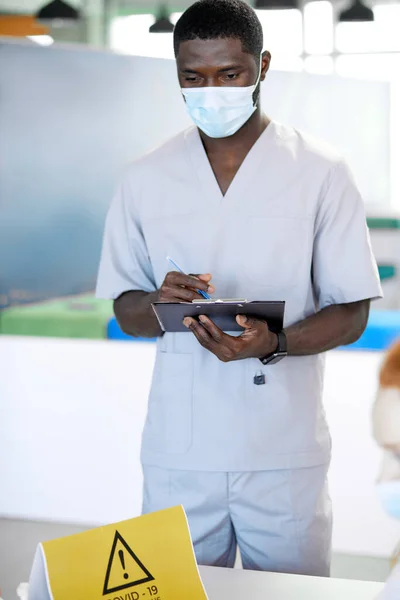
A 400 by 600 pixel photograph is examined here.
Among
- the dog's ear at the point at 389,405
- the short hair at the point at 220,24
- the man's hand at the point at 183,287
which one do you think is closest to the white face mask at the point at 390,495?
the dog's ear at the point at 389,405

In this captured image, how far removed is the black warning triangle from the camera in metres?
1.31

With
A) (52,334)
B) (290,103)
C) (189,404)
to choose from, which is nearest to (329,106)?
(290,103)

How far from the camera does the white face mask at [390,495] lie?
1108 mm

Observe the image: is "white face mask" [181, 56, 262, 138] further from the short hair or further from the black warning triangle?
the black warning triangle

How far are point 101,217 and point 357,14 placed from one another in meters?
1.36

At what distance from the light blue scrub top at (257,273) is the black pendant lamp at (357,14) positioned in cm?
192

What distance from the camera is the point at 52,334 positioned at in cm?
404

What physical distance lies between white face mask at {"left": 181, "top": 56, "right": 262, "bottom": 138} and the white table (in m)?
0.90

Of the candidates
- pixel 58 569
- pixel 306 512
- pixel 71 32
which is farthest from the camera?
pixel 71 32

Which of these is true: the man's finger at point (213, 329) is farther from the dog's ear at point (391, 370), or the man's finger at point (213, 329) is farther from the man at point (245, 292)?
the dog's ear at point (391, 370)

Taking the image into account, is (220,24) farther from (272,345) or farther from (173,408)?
(173,408)

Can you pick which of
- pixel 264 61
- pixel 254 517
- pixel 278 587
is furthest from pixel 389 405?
pixel 264 61

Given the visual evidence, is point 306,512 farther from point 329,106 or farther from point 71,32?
point 71,32

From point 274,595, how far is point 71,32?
3061 mm
